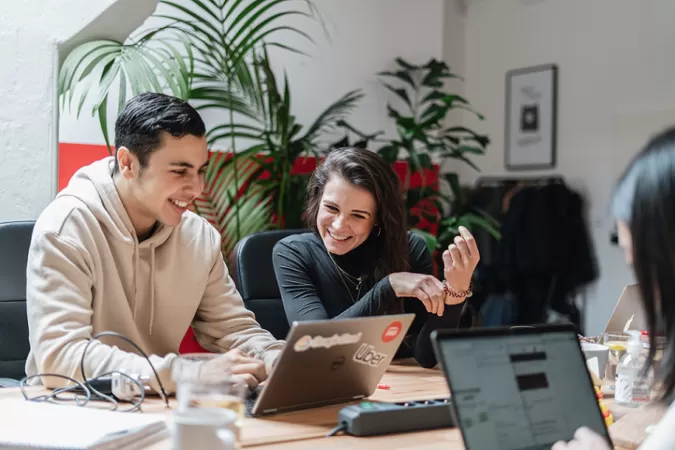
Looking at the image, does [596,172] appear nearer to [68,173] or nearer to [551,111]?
[551,111]

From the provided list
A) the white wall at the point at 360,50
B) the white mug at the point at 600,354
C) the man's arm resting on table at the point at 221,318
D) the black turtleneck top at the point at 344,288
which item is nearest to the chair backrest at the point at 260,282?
the black turtleneck top at the point at 344,288

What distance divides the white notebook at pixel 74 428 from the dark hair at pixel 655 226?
0.74 m

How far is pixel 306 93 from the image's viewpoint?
4039 mm

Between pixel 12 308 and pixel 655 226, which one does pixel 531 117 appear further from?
pixel 655 226

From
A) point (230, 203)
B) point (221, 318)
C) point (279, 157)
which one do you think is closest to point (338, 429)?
point (221, 318)

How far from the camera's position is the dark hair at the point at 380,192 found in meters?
2.19

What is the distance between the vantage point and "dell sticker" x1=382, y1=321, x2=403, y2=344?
1433 millimetres

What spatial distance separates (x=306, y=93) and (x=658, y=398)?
317cm

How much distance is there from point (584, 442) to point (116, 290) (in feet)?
3.76

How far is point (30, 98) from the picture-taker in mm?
2508

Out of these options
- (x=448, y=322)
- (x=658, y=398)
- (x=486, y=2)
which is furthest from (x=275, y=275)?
(x=486, y=2)

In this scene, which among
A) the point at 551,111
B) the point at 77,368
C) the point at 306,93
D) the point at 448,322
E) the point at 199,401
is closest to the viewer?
the point at 199,401

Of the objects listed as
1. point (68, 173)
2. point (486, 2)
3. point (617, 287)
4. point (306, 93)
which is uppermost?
point (486, 2)

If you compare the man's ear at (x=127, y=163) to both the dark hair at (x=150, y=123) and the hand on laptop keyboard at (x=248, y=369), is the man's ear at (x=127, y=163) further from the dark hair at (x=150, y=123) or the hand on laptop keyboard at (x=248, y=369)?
the hand on laptop keyboard at (x=248, y=369)
